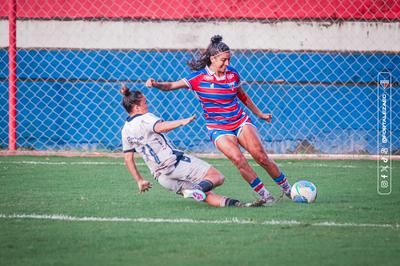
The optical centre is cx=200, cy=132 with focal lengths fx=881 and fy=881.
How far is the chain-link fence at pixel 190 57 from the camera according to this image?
35.4ft

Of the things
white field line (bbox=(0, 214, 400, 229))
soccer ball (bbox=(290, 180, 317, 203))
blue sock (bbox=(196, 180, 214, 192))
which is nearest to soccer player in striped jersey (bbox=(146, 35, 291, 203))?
soccer ball (bbox=(290, 180, 317, 203))

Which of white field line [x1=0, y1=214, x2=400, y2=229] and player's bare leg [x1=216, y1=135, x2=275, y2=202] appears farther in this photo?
player's bare leg [x1=216, y1=135, x2=275, y2=202]

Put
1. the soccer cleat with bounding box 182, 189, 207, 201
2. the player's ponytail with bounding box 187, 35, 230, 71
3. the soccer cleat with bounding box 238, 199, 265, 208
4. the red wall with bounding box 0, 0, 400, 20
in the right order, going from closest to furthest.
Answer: the soccer cleat with bounding box 182, 189, 207, 201 → the soccer cleat with bounding box 238, 199, 265, 208 → the player's ponytail with bounding box 187, 35, 230, 71 → the red wall with bounding box 0, 0, 400, 20

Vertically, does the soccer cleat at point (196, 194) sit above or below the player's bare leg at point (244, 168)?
below

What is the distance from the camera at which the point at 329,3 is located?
35.3 ft

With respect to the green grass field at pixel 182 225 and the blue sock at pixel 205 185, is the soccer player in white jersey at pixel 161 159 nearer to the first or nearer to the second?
the blue sock at pixel 205 185

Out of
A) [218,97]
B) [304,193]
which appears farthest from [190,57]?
[304,193]

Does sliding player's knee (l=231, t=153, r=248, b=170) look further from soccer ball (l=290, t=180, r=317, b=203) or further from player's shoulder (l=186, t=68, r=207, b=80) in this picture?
player's shoulder (l=186, t=68, r=207, b=80)

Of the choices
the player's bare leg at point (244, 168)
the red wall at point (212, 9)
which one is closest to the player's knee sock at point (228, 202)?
the player's bare leg at point (244, 168)

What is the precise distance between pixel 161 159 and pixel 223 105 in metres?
0.80

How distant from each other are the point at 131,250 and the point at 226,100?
2.63 m

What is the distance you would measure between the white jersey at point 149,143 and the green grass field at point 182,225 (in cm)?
32

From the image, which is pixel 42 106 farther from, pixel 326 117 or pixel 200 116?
pixel 326 117

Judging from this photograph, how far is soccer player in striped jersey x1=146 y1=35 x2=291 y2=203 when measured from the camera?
7230mm
